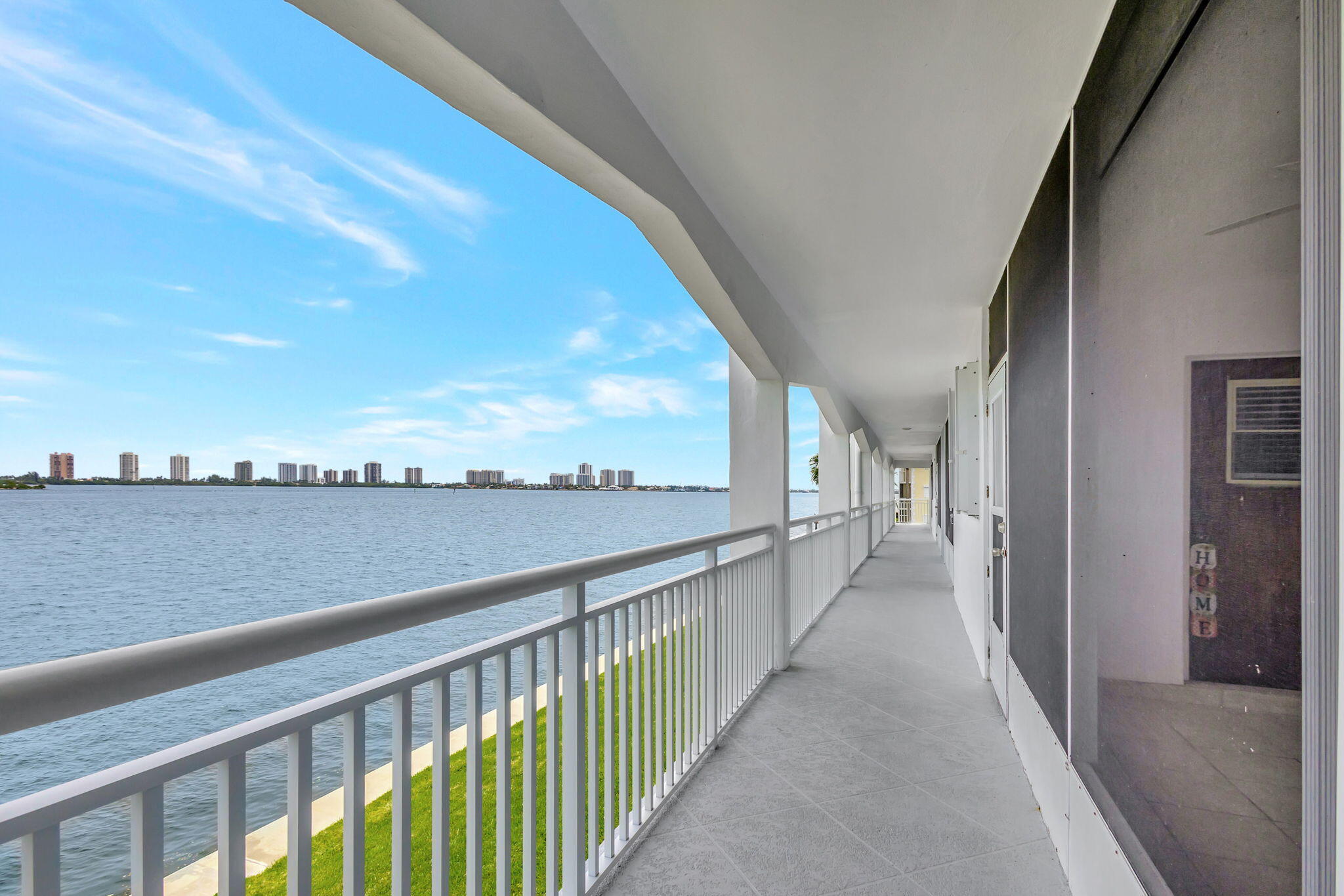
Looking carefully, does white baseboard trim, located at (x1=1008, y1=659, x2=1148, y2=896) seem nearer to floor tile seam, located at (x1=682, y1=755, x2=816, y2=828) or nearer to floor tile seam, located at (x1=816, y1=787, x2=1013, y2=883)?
floor tile seam, located at (x1=816, y1=787, x2=1013, y2=883)

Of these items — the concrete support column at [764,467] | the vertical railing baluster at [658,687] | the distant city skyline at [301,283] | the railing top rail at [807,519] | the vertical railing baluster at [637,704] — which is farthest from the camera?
the distant city skyline at [301,283]

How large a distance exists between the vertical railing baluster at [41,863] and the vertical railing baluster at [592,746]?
4.11ft

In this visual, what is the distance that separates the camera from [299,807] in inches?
35.6

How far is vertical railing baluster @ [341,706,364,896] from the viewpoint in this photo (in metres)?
0.99

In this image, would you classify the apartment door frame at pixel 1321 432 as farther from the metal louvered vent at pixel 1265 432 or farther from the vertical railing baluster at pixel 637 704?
the vertical railing baluster at pixel 637 704

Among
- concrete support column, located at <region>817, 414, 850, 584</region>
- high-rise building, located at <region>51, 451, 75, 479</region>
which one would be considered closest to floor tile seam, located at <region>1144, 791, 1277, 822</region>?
concrete support column, located at <region>817, 414, 850, 584</region>

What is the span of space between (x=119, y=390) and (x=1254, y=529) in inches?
923

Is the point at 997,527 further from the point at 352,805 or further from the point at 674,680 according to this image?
the point at 352,805

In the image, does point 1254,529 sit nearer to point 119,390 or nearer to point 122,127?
point 122,127

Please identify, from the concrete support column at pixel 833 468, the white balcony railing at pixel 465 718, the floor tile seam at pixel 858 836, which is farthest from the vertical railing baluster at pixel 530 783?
the concrete support column at pixel 833 468

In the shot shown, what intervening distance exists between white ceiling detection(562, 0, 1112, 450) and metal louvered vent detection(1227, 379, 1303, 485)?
1.17 meters

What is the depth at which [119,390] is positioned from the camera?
58.1ft

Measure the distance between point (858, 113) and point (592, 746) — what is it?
2093 millimetres

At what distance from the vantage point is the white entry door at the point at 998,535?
3250mm
